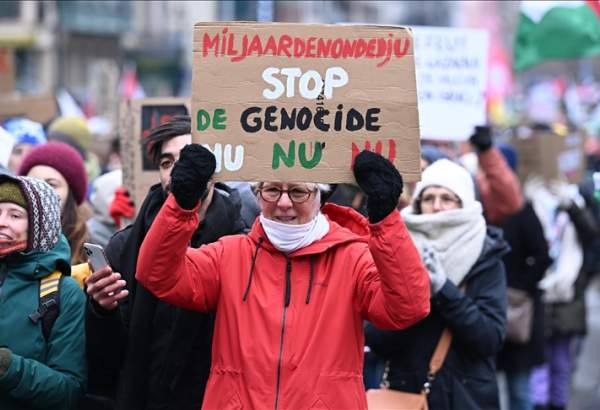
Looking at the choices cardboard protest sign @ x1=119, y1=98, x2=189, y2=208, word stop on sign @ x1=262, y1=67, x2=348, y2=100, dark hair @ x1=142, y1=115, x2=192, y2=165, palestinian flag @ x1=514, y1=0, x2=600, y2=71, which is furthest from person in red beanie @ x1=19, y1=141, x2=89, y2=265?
palestinian flag @ x1=514, y1=0, x2=600, y2=71

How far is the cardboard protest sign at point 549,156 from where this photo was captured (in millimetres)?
9594

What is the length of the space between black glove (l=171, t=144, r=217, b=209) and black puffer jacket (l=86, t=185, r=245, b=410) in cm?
67

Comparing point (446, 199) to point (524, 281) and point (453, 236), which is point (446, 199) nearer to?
point (453, 236)

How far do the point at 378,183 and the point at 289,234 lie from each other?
1.29 feet

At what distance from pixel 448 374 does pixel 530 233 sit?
106 inches

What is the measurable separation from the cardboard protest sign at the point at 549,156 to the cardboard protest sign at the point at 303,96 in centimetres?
581

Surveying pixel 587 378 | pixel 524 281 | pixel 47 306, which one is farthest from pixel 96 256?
pixel 587 378

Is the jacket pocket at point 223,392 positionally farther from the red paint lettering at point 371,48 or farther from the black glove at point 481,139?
the black glove at point 481,139

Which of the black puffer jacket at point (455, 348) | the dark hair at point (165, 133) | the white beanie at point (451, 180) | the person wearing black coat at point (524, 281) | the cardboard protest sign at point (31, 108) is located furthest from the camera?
the cardboard protest sign at point (31, 108)

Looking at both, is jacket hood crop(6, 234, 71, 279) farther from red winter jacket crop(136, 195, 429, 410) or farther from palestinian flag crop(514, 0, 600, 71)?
palestinian flag crop(514, 0, 600, 71)

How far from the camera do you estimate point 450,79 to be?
8.32 m

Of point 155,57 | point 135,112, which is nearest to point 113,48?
point 155,57

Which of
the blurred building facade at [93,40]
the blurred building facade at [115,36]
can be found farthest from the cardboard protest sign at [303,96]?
the blurred building facade at [93,40]

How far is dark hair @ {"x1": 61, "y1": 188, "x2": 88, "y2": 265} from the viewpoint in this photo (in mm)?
5105
